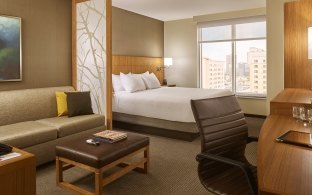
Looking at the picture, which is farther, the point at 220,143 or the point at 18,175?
the point at 18,175

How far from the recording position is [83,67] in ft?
13.8

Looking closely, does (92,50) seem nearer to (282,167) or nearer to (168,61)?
(168,61)

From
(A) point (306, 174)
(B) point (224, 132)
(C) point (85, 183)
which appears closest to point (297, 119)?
(B) point (224, 132)

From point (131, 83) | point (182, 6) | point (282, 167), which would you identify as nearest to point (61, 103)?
point (131, 83)

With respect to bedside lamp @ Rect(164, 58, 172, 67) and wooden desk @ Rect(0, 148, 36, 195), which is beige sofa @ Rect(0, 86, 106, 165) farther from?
bedside lamp @ Rect(164, 58, 172, 67)

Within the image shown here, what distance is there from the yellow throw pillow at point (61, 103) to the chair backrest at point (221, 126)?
2.63 metres

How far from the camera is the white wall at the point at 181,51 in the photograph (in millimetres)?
6775

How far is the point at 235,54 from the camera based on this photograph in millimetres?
6273

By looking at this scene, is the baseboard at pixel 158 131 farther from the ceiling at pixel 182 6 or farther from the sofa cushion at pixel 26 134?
the ceiling at pixel 182 6

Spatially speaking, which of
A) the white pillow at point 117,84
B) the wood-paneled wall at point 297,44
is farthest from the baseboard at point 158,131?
the wood-paneled wall at point 297,44

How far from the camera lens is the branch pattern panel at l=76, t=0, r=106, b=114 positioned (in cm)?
389

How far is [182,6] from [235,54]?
1.89 meters

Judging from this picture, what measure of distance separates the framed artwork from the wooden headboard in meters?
2.17

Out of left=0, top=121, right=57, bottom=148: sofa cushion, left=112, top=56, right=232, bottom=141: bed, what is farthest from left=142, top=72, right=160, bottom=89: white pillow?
left=0, top=121, right=57, bottom=148: sofa cushion
